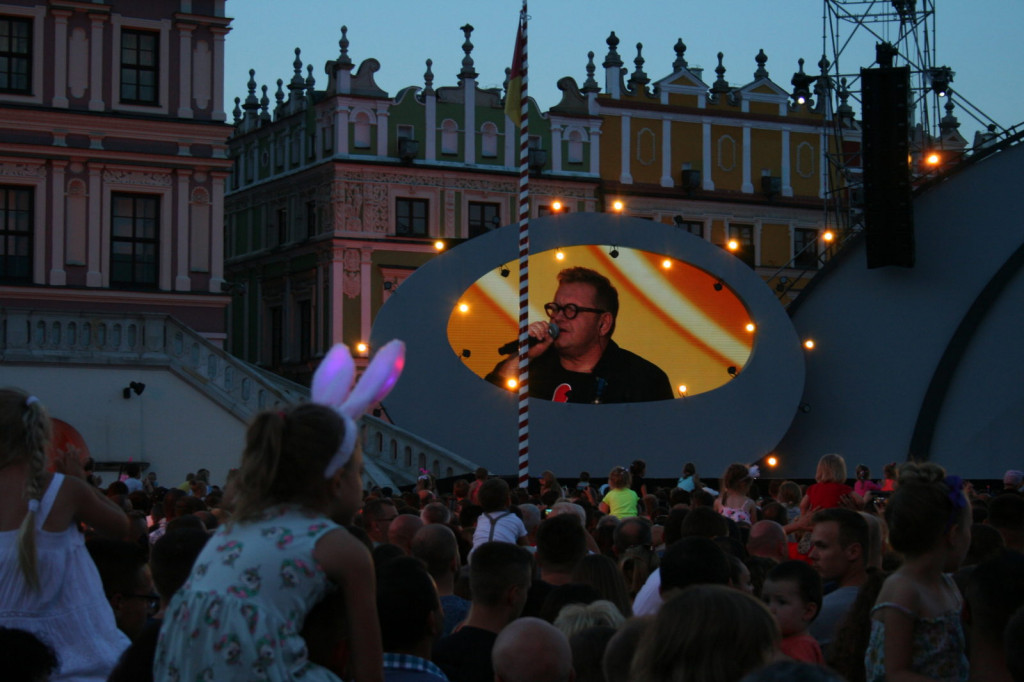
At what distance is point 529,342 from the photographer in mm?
28969

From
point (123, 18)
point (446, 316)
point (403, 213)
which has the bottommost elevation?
point (446, 316)

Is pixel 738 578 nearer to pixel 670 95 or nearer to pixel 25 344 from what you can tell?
pixel 25 344

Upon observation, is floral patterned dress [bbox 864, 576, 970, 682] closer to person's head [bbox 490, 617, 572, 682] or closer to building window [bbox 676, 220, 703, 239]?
person's head [bbox 490, 617, 572, 682]

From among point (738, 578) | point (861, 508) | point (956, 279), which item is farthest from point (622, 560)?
point (956, 279)

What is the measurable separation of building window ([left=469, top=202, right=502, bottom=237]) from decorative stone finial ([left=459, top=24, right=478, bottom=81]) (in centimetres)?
440

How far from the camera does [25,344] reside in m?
26.9

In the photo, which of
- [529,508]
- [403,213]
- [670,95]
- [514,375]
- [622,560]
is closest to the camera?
[622,560]

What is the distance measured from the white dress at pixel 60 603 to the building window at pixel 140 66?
1146 inches

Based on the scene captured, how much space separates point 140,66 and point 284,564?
101ft

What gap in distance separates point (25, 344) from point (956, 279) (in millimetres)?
18415

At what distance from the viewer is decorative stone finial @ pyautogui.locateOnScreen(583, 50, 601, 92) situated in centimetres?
5128

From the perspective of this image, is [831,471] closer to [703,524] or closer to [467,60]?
[703,524]

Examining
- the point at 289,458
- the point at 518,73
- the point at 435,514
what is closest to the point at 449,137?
the point at 518,73

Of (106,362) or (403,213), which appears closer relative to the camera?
(106,362)
